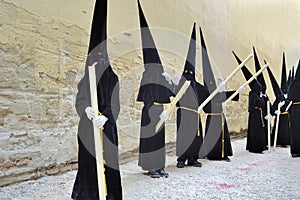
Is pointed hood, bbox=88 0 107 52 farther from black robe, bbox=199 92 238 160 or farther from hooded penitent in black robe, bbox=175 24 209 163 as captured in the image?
black robe, bbox=199 92 238 160

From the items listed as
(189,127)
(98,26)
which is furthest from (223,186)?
(98,26)

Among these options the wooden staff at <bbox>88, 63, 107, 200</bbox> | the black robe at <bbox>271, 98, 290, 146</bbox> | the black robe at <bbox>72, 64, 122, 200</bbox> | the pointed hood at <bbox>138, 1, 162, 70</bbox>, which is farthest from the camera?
the black robe at <bbox>271, 98, 290, 146</bbox>

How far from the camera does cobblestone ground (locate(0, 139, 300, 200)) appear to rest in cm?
333

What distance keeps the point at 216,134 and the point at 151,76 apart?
7.18ft

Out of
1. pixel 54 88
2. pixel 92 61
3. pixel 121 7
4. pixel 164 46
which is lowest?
pixel 54 88

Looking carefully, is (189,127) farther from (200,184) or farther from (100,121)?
(100,121)

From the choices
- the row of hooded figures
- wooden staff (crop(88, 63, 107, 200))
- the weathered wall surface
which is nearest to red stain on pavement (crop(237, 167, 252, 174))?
the row of hooded figures

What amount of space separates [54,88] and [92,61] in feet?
5.39

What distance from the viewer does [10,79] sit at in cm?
368

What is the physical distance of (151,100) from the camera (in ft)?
14.0

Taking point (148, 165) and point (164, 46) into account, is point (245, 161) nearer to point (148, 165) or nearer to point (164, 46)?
point (148, 165)

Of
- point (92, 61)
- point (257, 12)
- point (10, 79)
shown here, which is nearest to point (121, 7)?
point (10, 79)

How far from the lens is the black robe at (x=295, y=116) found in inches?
231

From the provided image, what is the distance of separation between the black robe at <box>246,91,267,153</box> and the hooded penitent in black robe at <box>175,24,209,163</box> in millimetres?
2000
